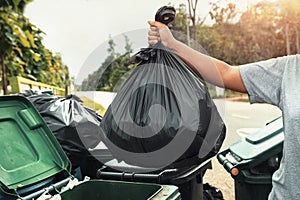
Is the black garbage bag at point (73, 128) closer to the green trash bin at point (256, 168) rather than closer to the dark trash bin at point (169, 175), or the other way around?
the dark trash bin at point (169, 175)

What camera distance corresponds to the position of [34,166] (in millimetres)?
1813

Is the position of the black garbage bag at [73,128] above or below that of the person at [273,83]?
below

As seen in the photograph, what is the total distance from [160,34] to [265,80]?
49cm

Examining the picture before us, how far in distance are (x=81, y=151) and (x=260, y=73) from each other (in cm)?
127

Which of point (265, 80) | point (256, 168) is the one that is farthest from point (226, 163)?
point (265, 80)

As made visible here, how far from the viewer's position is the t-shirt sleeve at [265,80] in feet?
4.33

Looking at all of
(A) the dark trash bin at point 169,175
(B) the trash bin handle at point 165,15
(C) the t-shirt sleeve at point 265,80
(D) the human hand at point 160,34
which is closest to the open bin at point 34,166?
(A) the dark trash bin at point 169,175

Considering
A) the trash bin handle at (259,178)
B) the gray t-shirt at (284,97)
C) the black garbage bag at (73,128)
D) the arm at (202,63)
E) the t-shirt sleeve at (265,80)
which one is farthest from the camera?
the black garbage bag at (73,128)

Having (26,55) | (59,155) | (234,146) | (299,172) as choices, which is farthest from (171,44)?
(26,55)

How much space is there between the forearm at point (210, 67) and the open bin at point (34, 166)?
52 centimetres

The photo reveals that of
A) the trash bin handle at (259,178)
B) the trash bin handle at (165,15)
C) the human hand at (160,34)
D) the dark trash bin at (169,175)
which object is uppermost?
the trash bin handle at (165,15)

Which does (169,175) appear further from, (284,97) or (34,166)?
(34,166)

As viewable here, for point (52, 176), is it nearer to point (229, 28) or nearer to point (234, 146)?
point (234, 146)

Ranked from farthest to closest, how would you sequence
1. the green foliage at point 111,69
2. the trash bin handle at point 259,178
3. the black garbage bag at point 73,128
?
1. the green foliage at point 111,69
2. the black garbage bag at point 73,128
3. the trash bin handle at point 259,178
